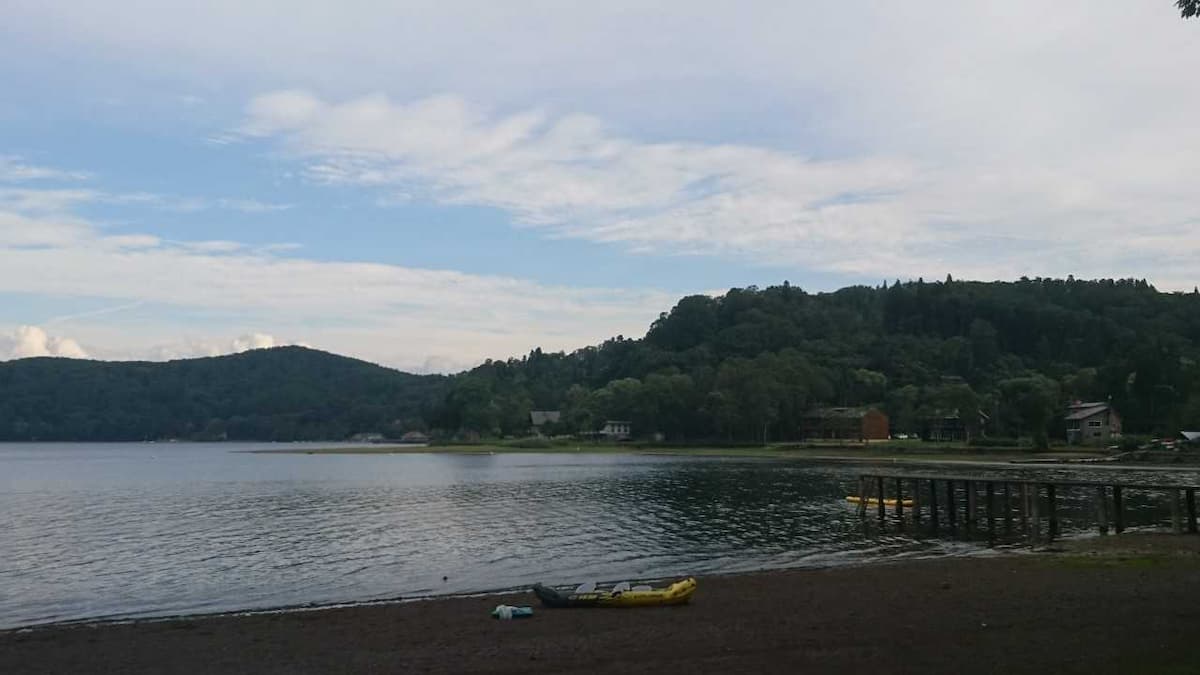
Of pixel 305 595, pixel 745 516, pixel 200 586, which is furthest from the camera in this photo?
pixel 745 516

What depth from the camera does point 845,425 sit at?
547 ft

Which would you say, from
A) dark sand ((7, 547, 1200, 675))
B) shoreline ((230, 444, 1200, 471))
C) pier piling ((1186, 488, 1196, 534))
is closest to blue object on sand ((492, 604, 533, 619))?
dark sand ((7, 547, 1200, 675))

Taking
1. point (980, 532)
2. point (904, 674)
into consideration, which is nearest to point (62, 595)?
point (904, 674)

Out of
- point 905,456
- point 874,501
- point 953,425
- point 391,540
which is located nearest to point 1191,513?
point 874,501

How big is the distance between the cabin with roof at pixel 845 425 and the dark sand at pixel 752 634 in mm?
139621

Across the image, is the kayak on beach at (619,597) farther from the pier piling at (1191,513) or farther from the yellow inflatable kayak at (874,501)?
the yellow inflatable kayak at (874,501)

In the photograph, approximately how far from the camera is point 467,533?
155 ft

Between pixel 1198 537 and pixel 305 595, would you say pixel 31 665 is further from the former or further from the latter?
pixel 1198 537

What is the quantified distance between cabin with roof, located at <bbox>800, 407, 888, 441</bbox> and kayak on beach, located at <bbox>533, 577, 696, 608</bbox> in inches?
5652

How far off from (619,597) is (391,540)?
23.0m

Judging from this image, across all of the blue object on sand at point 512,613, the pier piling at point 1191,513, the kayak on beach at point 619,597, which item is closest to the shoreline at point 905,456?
the pier piling at point 1191,513

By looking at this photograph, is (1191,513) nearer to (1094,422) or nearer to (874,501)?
(874,501)

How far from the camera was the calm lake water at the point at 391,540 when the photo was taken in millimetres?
31375

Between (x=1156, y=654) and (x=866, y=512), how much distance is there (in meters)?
39.6
